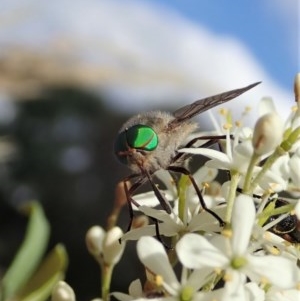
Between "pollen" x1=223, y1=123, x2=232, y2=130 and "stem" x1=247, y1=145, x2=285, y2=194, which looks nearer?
"stem" x1=247, y1=145, x2=285, y2=194

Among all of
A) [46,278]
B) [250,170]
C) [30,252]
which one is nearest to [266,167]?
[250,170]

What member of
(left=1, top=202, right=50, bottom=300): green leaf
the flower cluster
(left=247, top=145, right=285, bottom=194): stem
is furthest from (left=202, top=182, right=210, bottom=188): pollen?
(left=1, top=202, right=50, bottom=300): green leaf

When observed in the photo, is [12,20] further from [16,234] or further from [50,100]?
[16,234]

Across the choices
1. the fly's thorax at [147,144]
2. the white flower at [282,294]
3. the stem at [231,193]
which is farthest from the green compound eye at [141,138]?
the white flower at [282,294]

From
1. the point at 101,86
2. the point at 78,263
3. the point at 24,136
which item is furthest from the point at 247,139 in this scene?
the point at 101,86

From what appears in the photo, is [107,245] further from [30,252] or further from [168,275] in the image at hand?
[30,252]

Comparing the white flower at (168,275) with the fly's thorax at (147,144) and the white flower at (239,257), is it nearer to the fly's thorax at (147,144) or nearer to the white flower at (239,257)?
the white flower at (239,257)

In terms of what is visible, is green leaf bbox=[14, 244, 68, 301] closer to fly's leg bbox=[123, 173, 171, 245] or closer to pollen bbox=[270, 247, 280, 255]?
fly's leg bbox=[123, 173, 171, 245]
